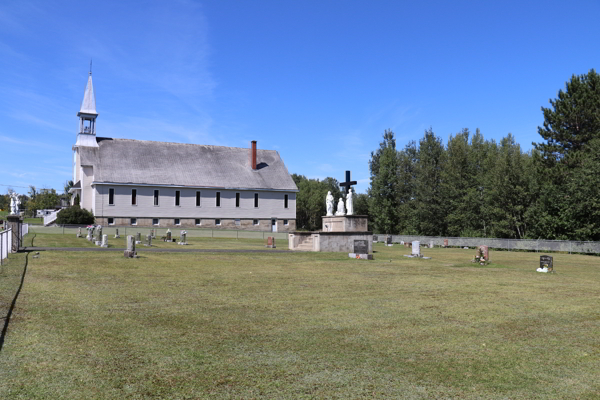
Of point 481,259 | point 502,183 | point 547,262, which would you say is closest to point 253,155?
point 502,183

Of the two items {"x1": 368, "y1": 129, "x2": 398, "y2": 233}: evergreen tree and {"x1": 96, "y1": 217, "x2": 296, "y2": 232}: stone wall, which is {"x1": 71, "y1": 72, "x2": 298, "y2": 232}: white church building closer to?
{"x1": 96, "y1": 217, "x2": 296, "y2": 232}: stone wall

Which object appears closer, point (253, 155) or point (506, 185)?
point (506, 185)

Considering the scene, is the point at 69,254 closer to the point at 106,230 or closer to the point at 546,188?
the point at 106,230

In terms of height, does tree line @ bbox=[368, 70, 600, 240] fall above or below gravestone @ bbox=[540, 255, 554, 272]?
above

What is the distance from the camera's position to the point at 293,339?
881cm

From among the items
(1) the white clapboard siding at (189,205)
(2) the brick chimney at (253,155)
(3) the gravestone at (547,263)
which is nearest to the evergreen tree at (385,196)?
(1) the white clapboard siding at (189,205)

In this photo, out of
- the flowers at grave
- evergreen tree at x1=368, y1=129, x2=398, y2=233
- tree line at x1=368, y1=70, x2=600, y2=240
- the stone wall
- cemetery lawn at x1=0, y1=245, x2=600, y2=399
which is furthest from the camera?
evergreen tree at x1=368, y1=129, x2=398, y2=233

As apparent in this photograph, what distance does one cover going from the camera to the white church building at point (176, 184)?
60000 millimetres

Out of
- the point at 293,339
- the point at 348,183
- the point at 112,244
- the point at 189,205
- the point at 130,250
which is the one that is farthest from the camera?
the point at 189,205

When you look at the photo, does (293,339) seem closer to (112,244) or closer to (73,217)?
(112,244)

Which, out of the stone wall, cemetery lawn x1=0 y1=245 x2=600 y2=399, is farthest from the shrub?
cemetery lawn x1=0 y1=245 x2=600 y2=399

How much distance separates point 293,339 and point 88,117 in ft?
208

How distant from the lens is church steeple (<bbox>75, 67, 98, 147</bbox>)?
62.9 m

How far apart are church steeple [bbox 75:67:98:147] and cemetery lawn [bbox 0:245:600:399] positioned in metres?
50.3
